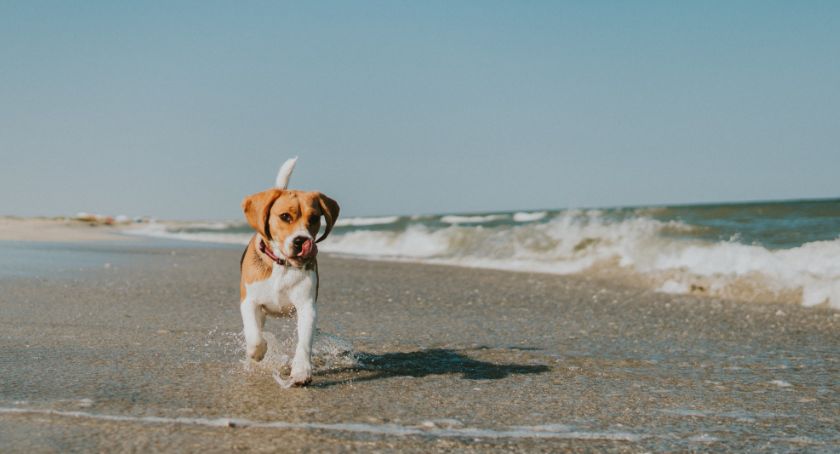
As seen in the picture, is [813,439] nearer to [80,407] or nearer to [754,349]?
[754,349]

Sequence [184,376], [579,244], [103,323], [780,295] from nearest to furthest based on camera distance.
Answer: [184,376] → [103,323] → [780,295] → [579,244]

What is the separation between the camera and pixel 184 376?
425 centimetres

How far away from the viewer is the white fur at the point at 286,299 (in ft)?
14.1

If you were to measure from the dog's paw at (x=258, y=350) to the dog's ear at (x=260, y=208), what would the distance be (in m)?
0.59

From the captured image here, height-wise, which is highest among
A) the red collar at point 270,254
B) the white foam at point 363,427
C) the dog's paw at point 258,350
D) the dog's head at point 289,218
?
the dog's head at point 289,218

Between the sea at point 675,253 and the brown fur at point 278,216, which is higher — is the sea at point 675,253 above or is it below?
below

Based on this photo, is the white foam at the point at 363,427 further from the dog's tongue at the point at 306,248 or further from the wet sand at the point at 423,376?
the dog's tongue at the point at 306,248

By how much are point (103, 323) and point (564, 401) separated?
382cm

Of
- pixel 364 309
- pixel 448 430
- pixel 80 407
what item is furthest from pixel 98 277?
pixel 448 430

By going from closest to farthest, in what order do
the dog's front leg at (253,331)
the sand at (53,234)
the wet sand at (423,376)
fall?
the wet sand at (423,376)
the dog's front leg at (253,331)
the sand at (53,234)

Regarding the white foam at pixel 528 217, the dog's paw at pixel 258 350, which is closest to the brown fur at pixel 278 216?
the dog's paw at pixel 258 350

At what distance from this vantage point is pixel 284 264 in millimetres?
4297

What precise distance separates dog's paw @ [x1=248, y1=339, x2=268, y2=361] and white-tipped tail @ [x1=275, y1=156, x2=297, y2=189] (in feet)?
3.09

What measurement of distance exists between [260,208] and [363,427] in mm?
1510
